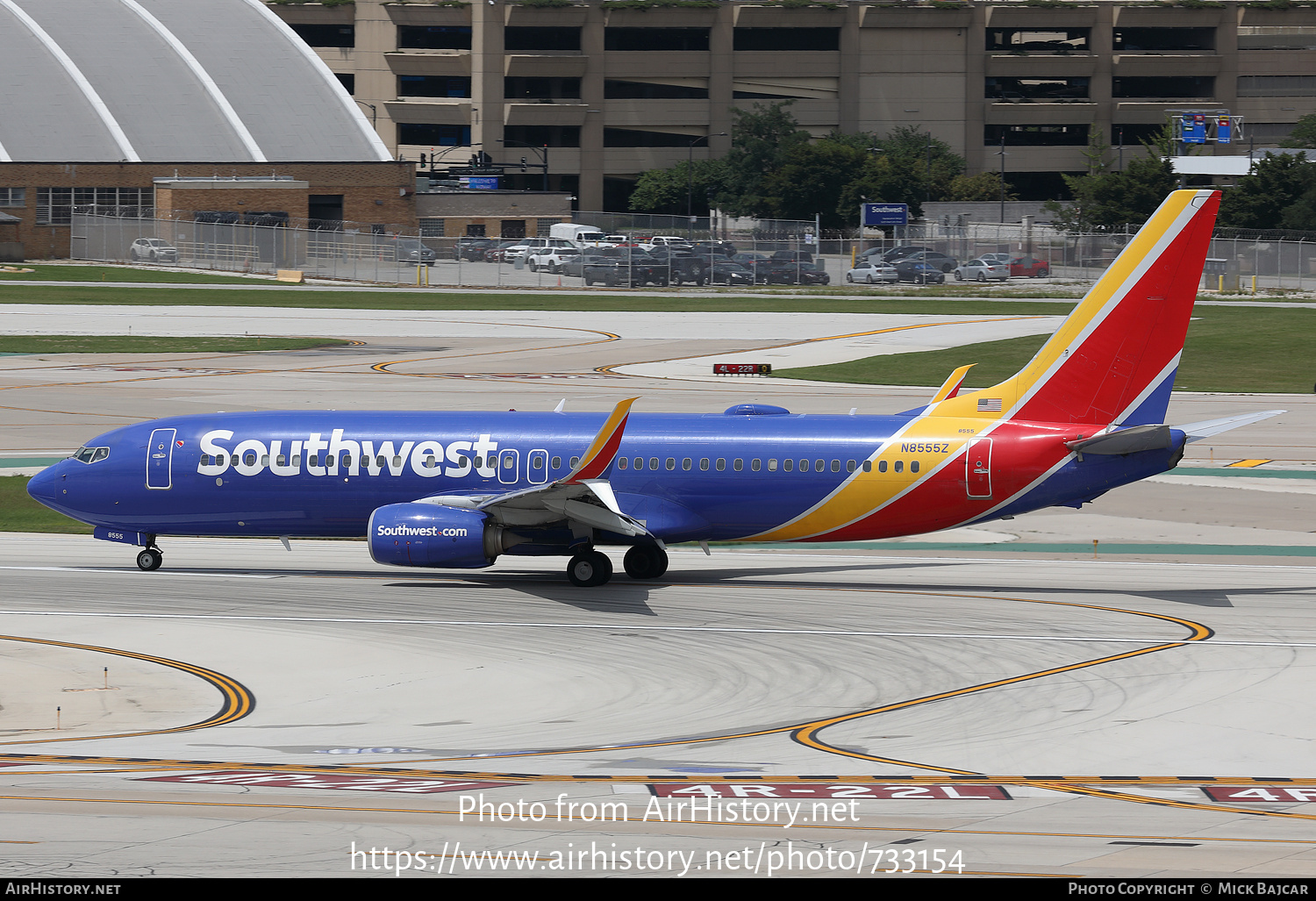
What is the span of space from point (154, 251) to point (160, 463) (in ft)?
357

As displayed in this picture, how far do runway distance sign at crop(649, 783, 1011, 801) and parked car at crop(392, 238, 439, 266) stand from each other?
11458 cm

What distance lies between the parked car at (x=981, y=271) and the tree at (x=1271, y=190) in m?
26.2

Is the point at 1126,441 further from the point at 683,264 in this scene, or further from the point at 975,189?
the point at 975,189

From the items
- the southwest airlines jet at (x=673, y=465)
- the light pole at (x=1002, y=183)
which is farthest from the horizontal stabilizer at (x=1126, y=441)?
the light pole at (x=1002, y=183)

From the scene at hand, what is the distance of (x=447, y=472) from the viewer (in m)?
34.3

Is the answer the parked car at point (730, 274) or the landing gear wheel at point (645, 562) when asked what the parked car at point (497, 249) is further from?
the landing gear wheel at point (645, 562)

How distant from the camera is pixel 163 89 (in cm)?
14350

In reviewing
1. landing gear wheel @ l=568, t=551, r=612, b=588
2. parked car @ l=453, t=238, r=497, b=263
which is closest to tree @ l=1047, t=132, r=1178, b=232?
parked car @ l=453, t=238, r=497, b=263

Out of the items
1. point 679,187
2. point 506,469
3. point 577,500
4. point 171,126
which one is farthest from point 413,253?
point 577,500

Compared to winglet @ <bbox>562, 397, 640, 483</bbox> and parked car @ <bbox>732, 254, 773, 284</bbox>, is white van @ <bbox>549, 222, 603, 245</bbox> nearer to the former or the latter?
parked car @ <bbox>732, 254, 773, 284</bbox>

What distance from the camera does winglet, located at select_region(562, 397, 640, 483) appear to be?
31.1 m

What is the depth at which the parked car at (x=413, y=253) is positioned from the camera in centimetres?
13150

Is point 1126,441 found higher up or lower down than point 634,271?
lower down

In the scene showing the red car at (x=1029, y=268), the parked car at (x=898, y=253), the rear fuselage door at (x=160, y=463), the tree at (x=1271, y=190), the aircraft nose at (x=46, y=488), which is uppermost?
the tree at (x=1271, y=190)
